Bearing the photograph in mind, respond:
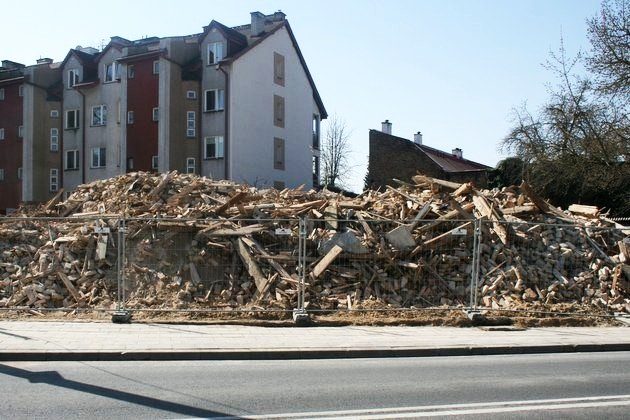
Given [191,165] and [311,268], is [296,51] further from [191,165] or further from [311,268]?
[311,268]

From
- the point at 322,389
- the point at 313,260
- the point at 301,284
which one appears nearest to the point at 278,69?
the point at 313,260

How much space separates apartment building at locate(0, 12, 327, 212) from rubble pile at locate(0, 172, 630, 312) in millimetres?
26860

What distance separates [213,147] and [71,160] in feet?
42.2

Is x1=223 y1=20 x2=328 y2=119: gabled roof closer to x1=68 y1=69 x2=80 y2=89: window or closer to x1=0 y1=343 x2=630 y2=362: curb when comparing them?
x1=68 y1=69 x2=80 y2=89: window

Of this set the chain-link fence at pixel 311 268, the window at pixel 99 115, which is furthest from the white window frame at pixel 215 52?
the chain-link fence at pixel 311 268

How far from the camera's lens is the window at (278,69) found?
4559 cm

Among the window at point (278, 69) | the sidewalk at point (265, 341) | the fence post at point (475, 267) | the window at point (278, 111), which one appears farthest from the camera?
the window at point (278, 111)

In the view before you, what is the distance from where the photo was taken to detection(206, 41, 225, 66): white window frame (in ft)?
138

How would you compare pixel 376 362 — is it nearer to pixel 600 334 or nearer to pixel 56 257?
pixel 600 334

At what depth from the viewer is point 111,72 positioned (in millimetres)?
45969

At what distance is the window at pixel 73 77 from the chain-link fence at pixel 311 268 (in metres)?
36.0

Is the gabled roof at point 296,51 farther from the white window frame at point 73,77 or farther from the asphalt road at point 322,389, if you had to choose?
the asphalt road at point 322,389

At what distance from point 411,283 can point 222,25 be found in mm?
33321

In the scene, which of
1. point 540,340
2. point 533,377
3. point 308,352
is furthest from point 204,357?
point 540,340
